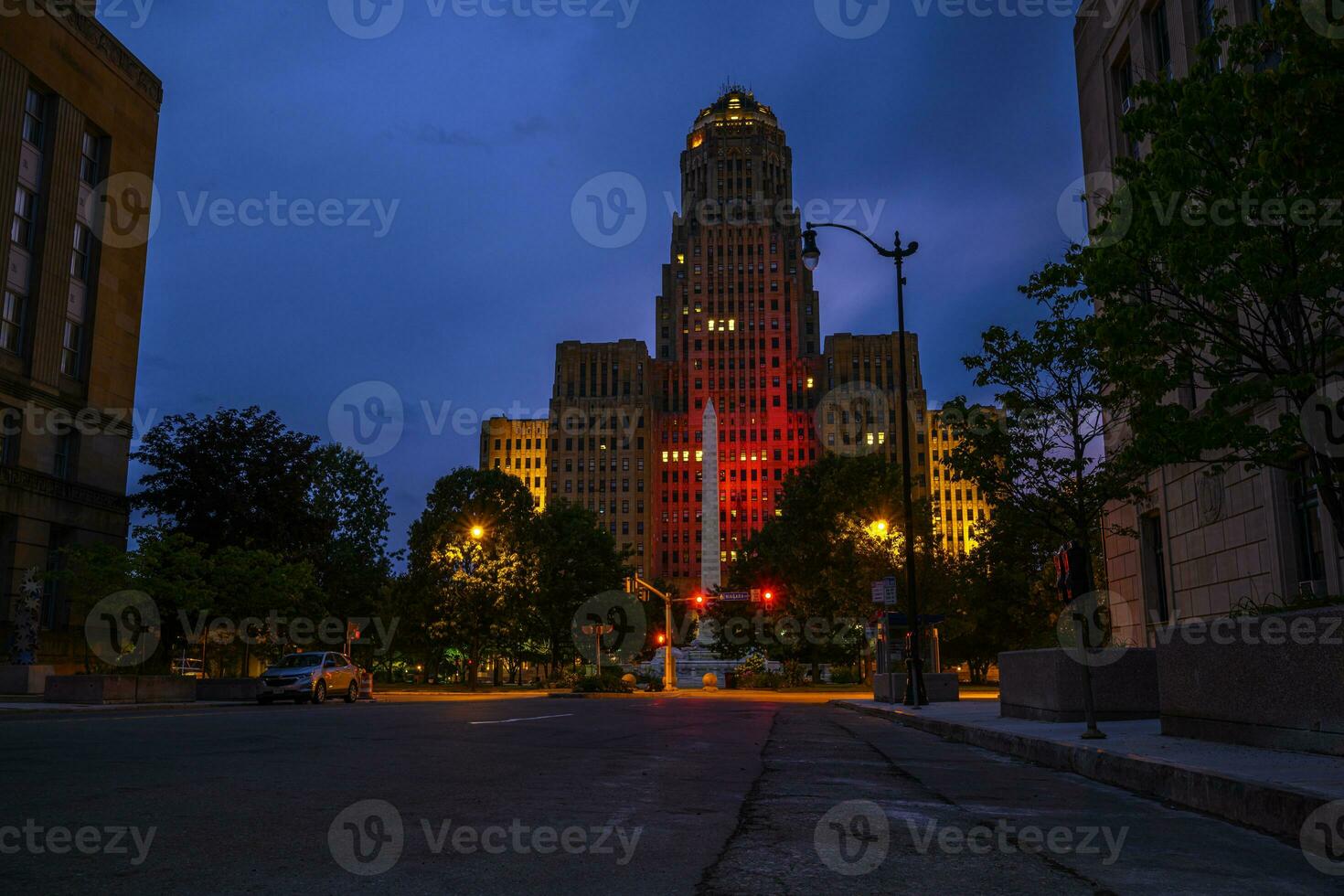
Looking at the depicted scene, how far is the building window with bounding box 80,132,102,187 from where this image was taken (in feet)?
136

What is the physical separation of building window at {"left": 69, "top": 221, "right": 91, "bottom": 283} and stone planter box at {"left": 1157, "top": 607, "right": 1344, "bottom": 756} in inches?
1689

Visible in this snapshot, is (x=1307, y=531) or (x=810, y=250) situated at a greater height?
(x=810, y=250)

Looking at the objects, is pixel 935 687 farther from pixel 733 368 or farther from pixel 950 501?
pixel 950 501

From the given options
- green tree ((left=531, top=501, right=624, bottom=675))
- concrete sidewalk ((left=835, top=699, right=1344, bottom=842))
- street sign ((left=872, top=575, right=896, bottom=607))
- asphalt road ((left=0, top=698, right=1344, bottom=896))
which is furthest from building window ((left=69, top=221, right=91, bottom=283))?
concrete sidewalk ((left=835, top=699, right=1344, bottom=842))

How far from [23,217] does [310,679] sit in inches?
883

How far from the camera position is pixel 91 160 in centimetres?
4200

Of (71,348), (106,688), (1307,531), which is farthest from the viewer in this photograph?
(71,348)

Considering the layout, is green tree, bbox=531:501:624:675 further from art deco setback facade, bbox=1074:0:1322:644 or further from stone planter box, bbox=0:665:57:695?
art deco setback facade, bbox=1074:0:1322:644

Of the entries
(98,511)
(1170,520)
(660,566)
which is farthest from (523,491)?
(660,566)

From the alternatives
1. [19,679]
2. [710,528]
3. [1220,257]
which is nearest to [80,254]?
[19,679]

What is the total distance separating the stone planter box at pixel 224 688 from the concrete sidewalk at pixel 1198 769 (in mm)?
26188

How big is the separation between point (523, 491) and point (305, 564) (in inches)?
1038

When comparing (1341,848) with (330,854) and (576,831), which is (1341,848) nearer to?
(576,831)

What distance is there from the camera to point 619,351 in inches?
6486
